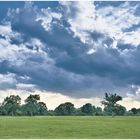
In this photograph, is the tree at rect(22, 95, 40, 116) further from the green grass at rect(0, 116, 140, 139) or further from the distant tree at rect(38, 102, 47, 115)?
the green grass at rect(0, 116, 140, 139)

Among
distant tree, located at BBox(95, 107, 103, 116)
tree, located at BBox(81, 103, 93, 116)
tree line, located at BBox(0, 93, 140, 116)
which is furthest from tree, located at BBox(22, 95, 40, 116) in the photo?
Answer: distant tree, located at BBox(95, 107, 103, 116)

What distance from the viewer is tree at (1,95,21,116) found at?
61688 mm

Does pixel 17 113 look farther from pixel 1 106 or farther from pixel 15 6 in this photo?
pixel 15 6

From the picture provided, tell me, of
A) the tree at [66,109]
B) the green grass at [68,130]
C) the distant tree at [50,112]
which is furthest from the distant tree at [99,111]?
the green grass at [68,130]

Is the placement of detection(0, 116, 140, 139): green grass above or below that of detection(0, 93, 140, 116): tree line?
below

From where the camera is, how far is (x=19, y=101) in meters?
63.5

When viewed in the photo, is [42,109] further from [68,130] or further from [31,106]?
[68,130]

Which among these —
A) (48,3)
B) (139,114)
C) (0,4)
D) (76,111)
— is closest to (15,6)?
(0,4)

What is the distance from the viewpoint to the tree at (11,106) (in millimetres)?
61688

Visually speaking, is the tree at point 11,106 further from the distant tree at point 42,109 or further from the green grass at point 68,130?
the green grass at point 68,130

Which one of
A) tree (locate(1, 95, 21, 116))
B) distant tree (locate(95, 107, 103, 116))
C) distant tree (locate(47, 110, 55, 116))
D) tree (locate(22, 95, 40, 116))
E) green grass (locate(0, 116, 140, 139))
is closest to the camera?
green grass (locate(0, 116, 140, 139))

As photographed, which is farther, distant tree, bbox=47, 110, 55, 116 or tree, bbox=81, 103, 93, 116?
tree, bbox=81, 103, 93, 116

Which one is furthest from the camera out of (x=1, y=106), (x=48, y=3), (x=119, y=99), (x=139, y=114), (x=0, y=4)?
(x=119, y=99)

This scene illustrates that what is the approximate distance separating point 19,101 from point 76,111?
980cm
